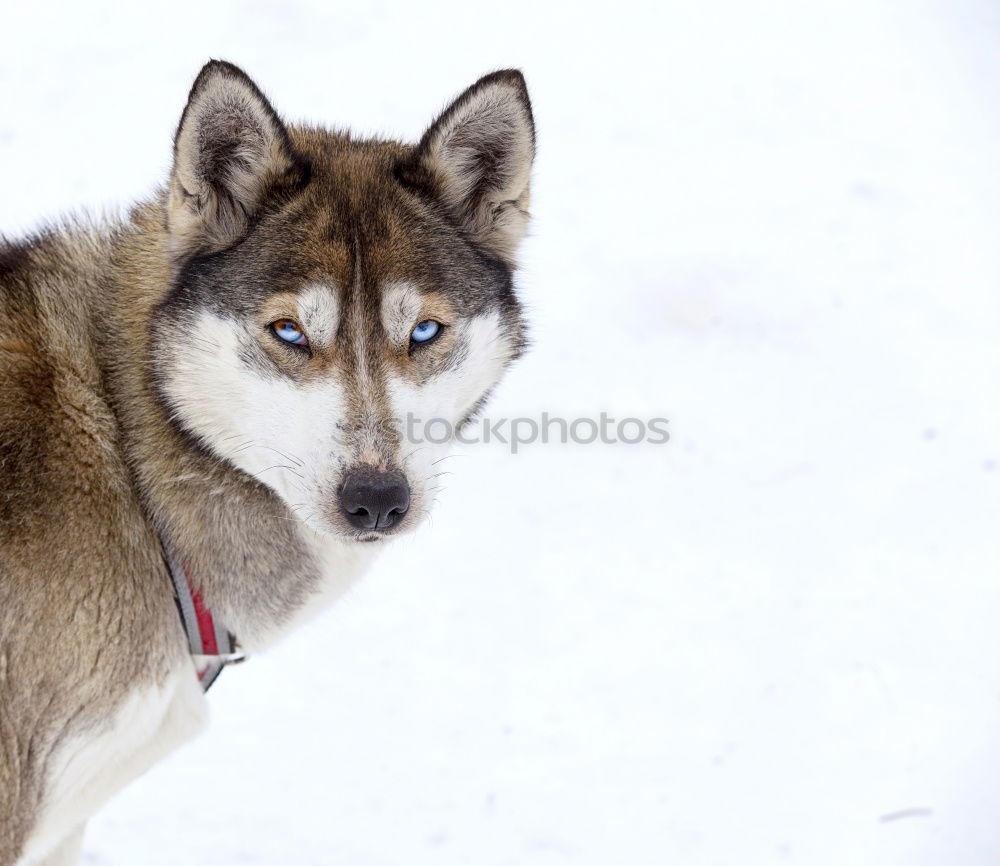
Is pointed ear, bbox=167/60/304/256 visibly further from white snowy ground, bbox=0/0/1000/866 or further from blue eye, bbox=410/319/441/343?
white snowy ground, bbox=0/0/1000/866

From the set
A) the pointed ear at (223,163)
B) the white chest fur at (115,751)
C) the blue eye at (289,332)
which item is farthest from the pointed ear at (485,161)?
the white chest fur at (115,751)

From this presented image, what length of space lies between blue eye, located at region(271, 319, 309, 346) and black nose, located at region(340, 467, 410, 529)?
15.3 inches

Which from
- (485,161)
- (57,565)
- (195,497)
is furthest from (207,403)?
(485,161)

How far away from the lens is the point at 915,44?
295 inches

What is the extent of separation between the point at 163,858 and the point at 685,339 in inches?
147

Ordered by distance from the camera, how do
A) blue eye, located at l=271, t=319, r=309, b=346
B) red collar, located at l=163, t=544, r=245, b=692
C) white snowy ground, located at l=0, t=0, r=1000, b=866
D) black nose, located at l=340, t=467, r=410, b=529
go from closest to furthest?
1. black nose, located at l=340, t=467, r=410, b=529
2. blue eye, located at l=271, t=319, r=309, b=346
3. red collar, located at l=163, t=544, r=245, b=692
4. white snowy ground, located at l=0, t=0, r=1000, b=866

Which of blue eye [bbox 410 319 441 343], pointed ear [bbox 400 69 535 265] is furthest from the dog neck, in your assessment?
pointed ear [bbox 400 69 535 265]

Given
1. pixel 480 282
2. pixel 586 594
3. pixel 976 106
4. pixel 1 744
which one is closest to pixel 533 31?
pixel 976 106

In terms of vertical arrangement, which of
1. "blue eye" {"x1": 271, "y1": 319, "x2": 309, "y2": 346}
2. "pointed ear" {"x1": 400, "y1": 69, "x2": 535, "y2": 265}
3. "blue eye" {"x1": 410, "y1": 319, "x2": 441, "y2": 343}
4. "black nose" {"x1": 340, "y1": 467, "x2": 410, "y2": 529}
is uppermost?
"pointed ear" {"x1": 400, "y1": 69, "x2": 535, "y2": 265}

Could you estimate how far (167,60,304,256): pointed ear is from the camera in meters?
2.51

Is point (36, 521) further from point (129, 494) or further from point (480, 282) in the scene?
point (480, 282)

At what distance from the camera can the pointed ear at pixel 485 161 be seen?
108 inches

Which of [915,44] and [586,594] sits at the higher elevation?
[915,44]

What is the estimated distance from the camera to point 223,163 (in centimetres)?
266
